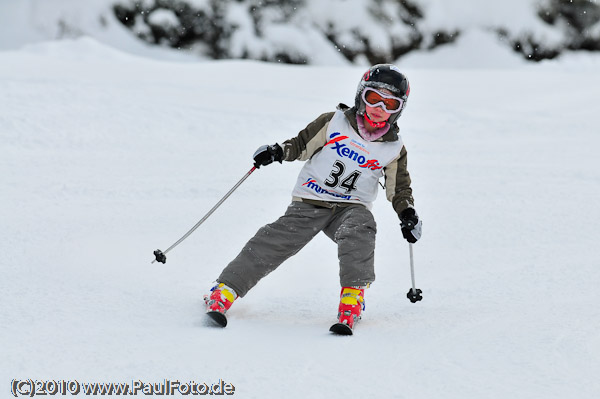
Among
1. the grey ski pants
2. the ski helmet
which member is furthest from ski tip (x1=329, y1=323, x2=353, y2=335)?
the ski helmet

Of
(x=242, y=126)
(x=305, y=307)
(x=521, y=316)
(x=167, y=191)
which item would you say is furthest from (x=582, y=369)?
(x=242, y=126)

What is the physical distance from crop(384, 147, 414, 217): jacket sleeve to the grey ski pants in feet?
0.47

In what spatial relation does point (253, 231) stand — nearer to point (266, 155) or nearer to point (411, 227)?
point (266, 155)

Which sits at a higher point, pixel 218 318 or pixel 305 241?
pixel 305 241

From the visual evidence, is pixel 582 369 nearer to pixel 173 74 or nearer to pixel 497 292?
pixel 497 292

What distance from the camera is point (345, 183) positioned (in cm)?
350

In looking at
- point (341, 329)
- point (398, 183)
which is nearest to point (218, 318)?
point (341, 329)

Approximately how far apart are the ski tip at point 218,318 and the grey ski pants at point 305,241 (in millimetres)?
283

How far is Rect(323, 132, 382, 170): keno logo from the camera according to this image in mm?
3477

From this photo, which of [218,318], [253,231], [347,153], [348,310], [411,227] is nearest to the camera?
[218,318]

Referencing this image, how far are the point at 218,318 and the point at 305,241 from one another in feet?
2.27

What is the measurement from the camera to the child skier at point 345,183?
3.33 metres

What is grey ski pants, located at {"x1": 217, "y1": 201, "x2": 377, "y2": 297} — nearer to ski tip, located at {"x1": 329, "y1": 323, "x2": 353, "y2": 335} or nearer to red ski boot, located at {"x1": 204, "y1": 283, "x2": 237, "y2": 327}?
red ski boot, located at {"x1": 204, "y1": 283, "x2": 237, "y2": 327}

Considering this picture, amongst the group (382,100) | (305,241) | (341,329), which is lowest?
(341,329)
